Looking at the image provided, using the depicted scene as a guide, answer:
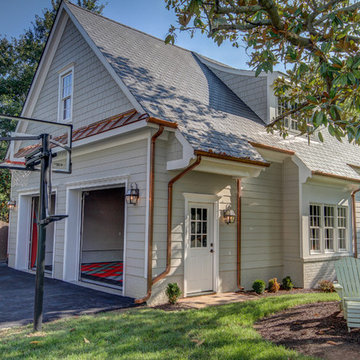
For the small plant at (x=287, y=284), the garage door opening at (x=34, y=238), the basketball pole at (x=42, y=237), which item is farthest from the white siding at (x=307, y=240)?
the garage door opening at (x=34, y=238)

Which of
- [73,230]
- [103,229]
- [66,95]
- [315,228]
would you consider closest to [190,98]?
[66,95]

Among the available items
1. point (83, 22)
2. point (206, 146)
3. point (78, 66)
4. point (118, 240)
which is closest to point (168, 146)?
point (206, 146)

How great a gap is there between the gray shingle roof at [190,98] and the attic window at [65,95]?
5.53 ft

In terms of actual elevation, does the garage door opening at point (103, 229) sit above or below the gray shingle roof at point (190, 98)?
below

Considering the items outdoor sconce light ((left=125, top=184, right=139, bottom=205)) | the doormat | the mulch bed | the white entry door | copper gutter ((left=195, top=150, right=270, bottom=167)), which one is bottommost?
the mulch bed

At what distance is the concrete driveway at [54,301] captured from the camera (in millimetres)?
6422

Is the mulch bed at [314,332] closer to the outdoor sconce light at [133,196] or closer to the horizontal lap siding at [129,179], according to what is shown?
the horizontal lap siding at [129,179]

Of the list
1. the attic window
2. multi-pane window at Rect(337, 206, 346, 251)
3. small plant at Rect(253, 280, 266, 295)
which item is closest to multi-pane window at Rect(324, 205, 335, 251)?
multi-pane window at Rect(337, 206, 346, 251)

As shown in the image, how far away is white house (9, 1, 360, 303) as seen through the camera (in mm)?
7730

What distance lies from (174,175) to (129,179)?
101 cm

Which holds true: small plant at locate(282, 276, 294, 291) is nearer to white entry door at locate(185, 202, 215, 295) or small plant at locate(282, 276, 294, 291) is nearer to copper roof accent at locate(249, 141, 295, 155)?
white entry door at locate(185, 202, 215, 295)

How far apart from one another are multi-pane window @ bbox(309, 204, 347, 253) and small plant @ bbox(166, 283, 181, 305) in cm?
505

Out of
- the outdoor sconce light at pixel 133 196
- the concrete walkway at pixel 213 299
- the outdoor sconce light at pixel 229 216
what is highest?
the outdoor sconce light at pixel 133 196

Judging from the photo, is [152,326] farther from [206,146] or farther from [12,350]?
[206,146]
